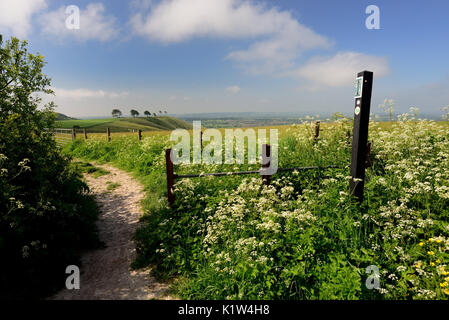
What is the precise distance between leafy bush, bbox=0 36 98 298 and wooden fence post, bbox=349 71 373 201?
5.73 m

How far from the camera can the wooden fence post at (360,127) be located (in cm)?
421

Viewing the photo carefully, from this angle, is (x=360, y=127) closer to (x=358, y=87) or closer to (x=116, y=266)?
(x=358, y=87)

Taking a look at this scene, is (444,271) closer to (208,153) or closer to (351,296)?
(351,296)

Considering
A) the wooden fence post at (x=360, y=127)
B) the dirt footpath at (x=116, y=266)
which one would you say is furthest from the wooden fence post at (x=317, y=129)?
the dirt footpath at (x=116, y=266)

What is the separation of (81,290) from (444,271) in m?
5.46

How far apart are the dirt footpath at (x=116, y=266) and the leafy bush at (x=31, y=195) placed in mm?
372

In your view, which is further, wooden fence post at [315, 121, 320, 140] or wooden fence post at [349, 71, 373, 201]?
wooden fence post at [315, 121, 320, 140]

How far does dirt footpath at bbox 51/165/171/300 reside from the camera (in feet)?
12.1

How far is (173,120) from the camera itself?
13975 centimetres

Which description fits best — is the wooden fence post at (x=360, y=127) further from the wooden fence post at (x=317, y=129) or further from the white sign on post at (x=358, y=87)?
the wooden fence post at (x=317, y=129)

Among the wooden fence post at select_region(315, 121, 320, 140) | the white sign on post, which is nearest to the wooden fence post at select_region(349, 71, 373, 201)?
the white sign on post

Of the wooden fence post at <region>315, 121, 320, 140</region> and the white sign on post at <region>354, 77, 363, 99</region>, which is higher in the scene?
the white sign on post at <region>354, 77, 363, 99</region>

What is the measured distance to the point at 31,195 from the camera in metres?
4.04

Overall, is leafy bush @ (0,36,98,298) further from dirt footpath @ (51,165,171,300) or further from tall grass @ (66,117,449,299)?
tall grass @ (66,117,449,299)
